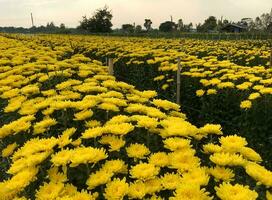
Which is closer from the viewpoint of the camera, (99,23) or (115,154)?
(115,154)

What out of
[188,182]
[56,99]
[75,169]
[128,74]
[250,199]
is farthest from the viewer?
[128,74]

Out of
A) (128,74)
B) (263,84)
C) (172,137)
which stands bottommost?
(128,74)

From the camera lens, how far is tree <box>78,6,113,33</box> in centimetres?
5466

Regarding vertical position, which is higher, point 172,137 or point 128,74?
point 172,137

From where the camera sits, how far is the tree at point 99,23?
5466 centimetres

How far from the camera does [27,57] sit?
9.77 metres

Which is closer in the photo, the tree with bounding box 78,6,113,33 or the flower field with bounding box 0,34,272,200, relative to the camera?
the flower field with bounding box 0,34,272,200

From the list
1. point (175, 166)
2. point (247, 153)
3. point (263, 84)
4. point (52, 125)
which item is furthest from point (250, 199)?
point (263, 84)

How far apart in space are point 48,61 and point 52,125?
4.73 m

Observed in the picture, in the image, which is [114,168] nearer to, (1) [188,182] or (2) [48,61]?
(1) [188,182]

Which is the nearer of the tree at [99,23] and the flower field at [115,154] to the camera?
the flower field at [115,154]

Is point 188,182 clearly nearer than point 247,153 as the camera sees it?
Yes

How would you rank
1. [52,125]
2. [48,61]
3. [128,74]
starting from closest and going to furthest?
[52,125], [48,61], [128,74]

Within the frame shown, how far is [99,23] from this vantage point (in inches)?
2159
